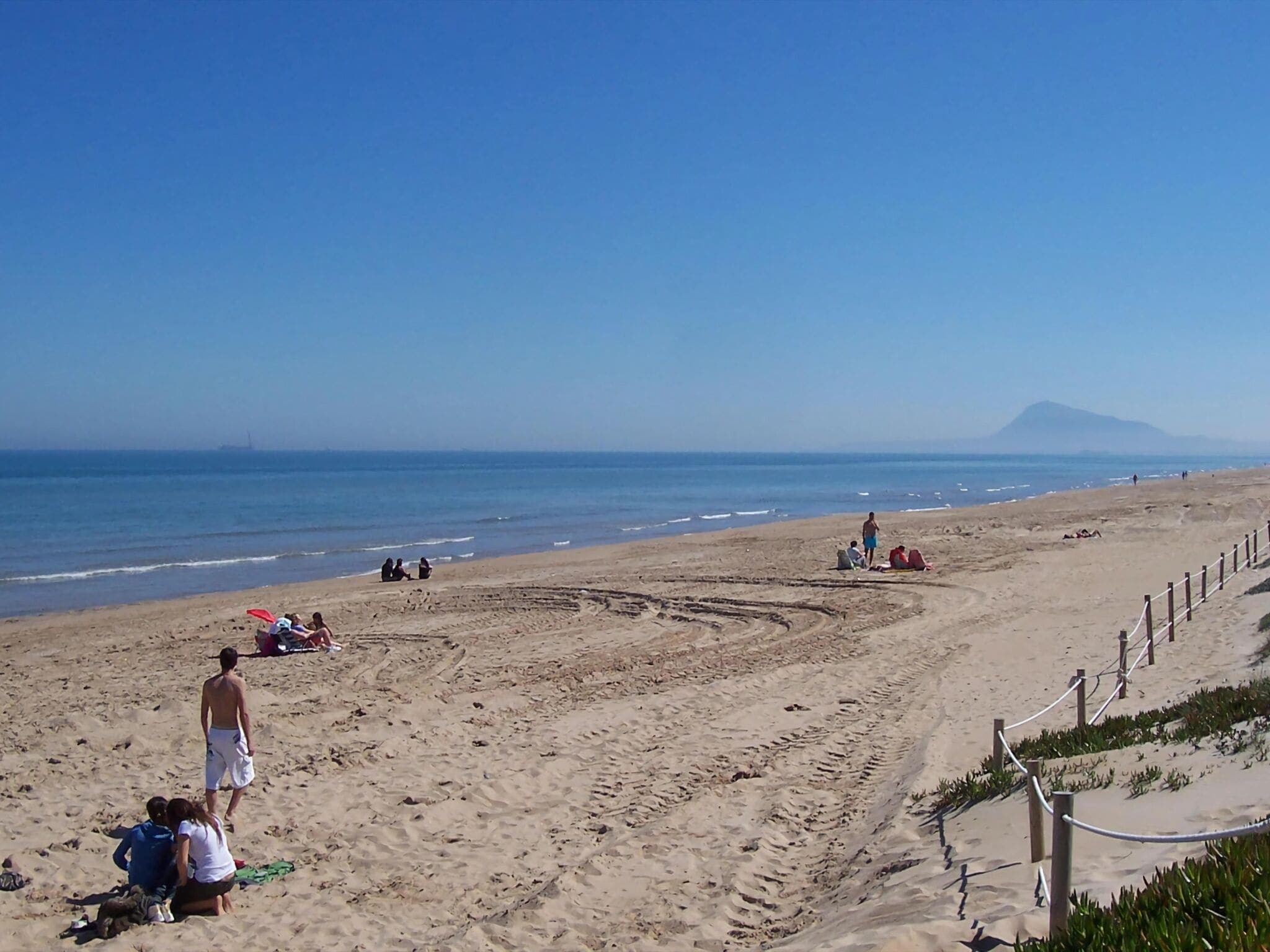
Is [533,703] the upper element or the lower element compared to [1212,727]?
lower

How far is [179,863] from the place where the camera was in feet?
20.3

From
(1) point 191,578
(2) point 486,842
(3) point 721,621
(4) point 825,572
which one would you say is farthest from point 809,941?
(1) point 191,578

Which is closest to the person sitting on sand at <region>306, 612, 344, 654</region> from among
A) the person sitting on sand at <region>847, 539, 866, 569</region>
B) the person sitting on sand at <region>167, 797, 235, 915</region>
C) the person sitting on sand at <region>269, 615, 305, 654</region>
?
the person sitting on sand at <region>269, 615, 305, 654</region>

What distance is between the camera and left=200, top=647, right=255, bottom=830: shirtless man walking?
7.73 m

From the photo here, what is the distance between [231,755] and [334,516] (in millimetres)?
43585

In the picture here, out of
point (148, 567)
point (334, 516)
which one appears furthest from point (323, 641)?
point (334, 516)

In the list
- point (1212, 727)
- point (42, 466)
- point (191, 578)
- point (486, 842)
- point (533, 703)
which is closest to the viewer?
point (1212, 727)

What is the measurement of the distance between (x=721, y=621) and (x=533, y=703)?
6202 mm

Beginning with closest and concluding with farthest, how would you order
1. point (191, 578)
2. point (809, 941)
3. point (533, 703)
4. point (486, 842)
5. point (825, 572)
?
point (809, 941), point (486, 842), point (533, 703), point (825, 572), point (191, 578)

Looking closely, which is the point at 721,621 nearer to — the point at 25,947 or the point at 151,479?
the point at 25,947

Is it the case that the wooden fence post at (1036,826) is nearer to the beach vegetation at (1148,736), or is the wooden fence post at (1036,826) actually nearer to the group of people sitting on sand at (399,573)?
the beach vegetation at (1148,736)

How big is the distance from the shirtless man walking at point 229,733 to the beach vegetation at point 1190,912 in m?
6.29

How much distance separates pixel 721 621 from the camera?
A: 16.9 metres

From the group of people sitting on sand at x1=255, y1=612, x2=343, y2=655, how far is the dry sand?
18.9 inches
